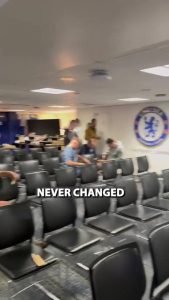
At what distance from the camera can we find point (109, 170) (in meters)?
5.02

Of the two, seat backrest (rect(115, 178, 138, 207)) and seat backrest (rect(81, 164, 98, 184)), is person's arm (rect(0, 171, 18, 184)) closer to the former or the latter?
seat backrest (rect(115, 178, 138, 207))

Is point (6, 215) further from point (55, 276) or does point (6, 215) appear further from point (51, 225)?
point (55, 276)

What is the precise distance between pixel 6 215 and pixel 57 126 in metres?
12.3

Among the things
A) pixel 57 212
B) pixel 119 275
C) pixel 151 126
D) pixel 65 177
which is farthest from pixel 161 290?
pixel 151 126

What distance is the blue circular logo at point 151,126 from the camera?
7.80m

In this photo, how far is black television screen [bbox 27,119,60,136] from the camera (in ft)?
46.2

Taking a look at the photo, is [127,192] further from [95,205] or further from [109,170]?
[109,170]

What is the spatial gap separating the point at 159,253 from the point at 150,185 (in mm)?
2036

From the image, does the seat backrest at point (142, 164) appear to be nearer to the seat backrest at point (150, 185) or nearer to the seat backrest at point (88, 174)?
the seat backrest at point (88, 174)

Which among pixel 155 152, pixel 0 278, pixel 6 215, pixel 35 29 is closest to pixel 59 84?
pixel 35 29

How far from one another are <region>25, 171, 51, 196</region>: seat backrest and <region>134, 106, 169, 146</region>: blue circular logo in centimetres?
498

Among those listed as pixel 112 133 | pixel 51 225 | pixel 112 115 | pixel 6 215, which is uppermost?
pixel 112 115

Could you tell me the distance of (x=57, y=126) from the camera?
14383mm

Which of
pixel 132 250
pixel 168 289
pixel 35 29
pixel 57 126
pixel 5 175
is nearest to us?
pixel 132 250
